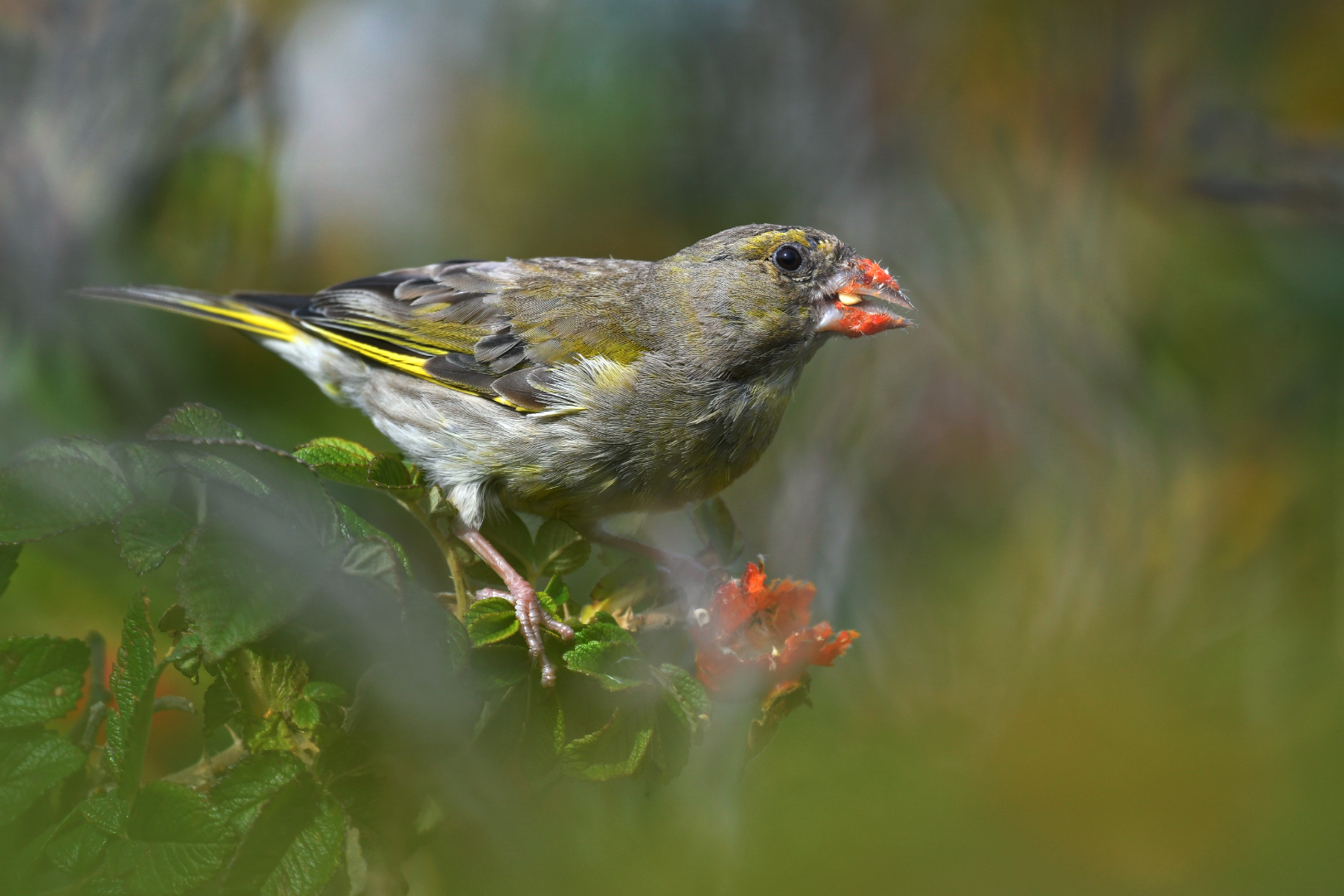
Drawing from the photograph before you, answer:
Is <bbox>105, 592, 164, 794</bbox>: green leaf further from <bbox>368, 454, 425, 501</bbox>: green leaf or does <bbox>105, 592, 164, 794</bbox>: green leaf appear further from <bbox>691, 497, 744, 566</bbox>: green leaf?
<bbox>691, 497, 744, 566</bbox>: green leaf

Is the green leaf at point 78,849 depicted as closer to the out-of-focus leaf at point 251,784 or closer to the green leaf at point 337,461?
the out-of-focus leaf at point 251,784

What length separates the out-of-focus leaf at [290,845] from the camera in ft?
3.93

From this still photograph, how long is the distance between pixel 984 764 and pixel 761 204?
305 cm

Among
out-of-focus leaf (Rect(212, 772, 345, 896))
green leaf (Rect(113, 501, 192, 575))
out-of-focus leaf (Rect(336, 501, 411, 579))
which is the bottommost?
out-of-focus leaf (Rect(212, 772, 345, 896))

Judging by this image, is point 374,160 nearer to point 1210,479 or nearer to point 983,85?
point 983,85

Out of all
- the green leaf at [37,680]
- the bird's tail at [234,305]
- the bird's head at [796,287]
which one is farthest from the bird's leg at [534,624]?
the bird's tail at [234,305]

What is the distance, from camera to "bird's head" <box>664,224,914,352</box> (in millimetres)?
2662

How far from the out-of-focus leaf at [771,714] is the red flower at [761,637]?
0.05ft

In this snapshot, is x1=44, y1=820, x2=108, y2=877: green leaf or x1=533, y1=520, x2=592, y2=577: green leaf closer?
x1=44, y1=820, x2=108, y2=877: green leaf

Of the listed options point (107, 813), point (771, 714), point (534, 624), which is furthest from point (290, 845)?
point (771, 714)

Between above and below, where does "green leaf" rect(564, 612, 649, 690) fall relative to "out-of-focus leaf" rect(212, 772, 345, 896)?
above

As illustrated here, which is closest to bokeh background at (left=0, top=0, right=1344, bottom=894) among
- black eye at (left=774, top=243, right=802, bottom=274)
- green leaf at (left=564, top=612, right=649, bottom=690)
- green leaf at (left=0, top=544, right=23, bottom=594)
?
black eye at (left=774, top=243, right=802, bottom=274)

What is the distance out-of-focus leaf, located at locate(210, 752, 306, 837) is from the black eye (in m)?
1.85

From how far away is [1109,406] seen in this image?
4398mm
